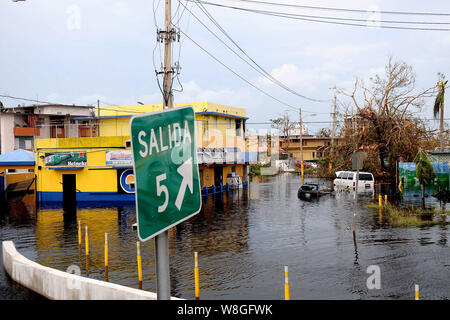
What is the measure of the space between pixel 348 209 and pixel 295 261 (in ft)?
49.4

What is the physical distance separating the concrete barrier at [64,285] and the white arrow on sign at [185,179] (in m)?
5.36

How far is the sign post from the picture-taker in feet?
11.4

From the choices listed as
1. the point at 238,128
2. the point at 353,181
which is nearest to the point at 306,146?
the point at 238,128

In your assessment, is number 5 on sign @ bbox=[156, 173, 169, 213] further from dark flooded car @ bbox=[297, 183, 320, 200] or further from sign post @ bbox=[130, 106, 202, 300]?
A: dark flooded car @ bbox=[297, 183, 320, 200]

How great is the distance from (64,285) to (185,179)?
7714 millimetres

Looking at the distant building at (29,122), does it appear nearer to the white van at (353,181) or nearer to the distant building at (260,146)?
the white van at (353,181)

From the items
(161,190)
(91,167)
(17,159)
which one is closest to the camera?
(161,190)

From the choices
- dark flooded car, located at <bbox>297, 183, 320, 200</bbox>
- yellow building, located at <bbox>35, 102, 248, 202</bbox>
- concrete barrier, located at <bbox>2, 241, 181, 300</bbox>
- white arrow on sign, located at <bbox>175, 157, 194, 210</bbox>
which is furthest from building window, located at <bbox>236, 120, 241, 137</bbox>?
white arrow on sign, located at <bbox>175, 157, 194, 210</bbox>

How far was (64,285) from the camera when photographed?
10.3 metres

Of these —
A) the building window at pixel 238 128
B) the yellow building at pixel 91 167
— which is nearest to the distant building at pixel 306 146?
the building window at pixel 238 128

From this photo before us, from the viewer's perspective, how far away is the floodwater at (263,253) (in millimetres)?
11727

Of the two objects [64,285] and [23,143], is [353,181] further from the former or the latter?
[23,143]

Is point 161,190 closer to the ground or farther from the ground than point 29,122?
closer to the ground
